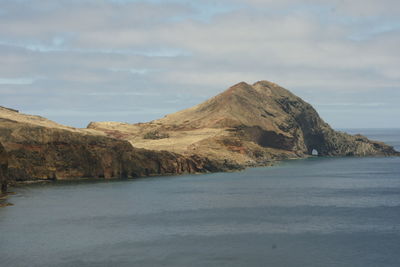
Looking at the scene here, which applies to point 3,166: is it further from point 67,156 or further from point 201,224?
point 201,224

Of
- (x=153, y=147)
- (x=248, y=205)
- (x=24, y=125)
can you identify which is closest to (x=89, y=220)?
(x=248, y=205)

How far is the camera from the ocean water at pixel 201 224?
7250cm

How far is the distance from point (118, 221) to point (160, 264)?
28612mm

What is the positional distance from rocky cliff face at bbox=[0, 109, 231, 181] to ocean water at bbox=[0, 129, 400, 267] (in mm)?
11504

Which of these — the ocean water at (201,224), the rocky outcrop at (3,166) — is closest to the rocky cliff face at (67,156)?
the ocean water at (201,224)

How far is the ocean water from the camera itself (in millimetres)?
72500

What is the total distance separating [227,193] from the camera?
434 ft

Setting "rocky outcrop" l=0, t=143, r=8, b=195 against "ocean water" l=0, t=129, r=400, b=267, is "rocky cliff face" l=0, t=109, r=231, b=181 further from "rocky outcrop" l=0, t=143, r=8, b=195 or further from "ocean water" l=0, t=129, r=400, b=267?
"rocky outcrop" l=0, t=143, r=8, b=195

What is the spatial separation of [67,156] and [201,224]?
74565 millimetres

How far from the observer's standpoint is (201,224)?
93750 mm

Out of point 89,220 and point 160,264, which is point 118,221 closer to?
point 89,220

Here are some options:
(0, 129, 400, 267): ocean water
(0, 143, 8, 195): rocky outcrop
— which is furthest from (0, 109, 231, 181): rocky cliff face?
(0, 143, 8, 195): rocky outcrop

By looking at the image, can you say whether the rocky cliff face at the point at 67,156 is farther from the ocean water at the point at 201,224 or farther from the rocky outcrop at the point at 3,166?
the rocky outcrop at the point at 3,166

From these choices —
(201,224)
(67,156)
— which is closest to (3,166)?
(67,156)
